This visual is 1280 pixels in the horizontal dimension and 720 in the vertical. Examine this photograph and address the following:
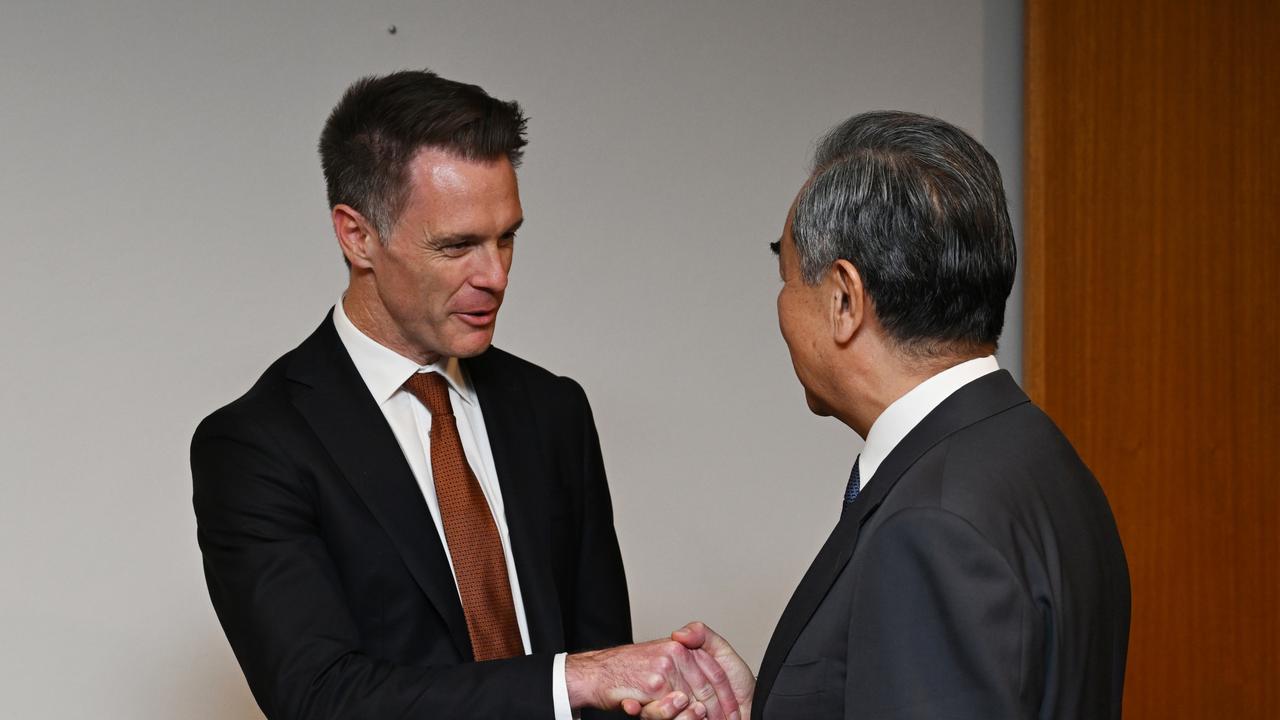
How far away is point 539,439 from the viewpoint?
215 cm

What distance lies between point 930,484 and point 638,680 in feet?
2.00

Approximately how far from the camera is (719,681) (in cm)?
191

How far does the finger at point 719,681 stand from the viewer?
190 centimetres

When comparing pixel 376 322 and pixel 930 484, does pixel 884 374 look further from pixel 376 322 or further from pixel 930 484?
pixel 376 322

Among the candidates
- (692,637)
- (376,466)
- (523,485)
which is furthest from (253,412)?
(692,637)

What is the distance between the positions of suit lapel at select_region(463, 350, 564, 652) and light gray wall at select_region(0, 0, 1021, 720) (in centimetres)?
94

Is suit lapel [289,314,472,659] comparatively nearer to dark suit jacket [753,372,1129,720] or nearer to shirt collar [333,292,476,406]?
shirt collar [333,292,476,406]

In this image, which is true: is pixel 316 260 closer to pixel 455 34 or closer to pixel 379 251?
pixel 455 34

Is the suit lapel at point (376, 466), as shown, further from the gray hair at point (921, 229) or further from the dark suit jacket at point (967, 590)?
the gray hair at point (921, 229)

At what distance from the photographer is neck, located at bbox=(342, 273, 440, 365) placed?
2.00 meters

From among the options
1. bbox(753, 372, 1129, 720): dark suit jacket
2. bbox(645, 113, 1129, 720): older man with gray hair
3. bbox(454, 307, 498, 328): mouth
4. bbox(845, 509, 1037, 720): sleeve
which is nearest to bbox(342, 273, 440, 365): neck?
bbox(454, 307, 498, 328): mouth

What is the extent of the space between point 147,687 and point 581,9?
73.7 inches

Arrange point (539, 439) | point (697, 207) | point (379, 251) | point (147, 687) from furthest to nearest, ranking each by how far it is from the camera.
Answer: point (697, 207) → point (147, 687) → point (539, 439) → point (379, 251)

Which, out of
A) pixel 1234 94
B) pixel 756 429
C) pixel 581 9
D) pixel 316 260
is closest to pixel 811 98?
pixel 581 9
